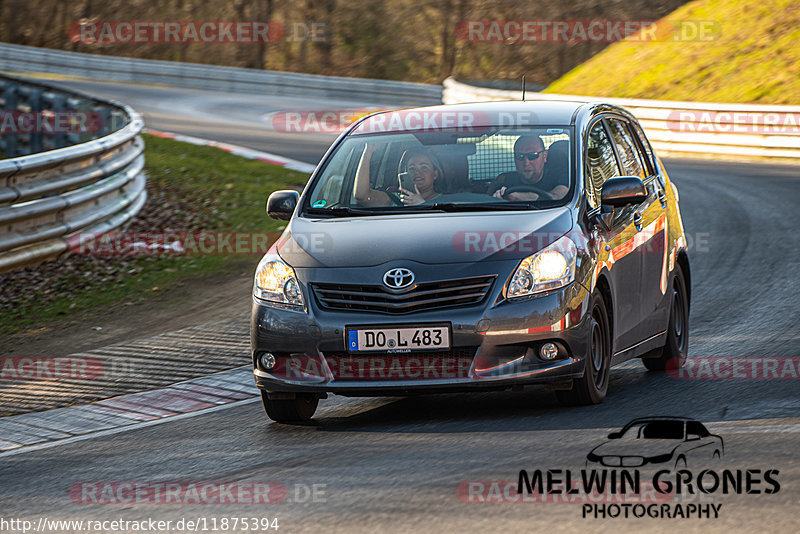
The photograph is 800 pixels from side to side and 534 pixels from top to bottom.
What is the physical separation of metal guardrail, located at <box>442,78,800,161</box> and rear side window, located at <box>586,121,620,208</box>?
16149 mm

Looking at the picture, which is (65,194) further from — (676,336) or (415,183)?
(676,336)

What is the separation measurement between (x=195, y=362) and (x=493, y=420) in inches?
127

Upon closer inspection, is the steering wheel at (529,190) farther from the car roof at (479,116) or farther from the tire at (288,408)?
the tire at (288,408)

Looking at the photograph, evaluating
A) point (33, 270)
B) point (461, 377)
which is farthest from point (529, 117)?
point (33, 270)

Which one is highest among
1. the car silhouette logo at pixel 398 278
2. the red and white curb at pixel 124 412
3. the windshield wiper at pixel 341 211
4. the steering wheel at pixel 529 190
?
the steering wheel at pixel 529 190

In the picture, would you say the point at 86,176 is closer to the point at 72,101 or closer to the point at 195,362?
the point at 195,362

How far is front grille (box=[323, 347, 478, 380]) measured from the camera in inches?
262

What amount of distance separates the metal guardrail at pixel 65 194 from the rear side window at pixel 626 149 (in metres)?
5.96

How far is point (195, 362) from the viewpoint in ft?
30.8

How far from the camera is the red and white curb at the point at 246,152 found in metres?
20.8

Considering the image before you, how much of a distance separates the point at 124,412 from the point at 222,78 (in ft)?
120
